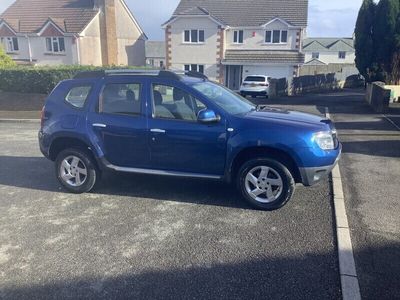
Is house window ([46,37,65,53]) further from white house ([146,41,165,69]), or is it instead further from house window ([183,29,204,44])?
white house ([146,41,165,69])

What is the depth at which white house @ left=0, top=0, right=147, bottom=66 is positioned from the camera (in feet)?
101

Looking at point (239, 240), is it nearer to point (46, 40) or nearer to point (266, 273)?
point (266, 273)

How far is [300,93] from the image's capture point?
27.5 m

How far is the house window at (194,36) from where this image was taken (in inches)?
1190

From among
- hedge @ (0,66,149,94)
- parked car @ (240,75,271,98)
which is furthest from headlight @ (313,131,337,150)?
parked car @ (240,75,271,98)

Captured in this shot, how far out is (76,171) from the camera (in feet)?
18.4

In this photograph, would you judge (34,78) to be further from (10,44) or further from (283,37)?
(283,37)

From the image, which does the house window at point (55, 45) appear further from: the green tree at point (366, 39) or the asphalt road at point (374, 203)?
the asphalt road at point (374, 203)

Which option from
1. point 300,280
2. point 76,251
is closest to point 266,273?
point 300,280

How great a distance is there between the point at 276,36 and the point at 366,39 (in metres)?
11.6

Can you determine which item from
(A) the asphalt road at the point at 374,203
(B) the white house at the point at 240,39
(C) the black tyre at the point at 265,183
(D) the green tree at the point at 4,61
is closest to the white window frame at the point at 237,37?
(B) the white house at the point at 240,39

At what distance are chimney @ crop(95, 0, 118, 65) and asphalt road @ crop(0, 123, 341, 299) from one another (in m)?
29.4

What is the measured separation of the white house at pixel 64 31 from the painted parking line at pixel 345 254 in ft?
97.3

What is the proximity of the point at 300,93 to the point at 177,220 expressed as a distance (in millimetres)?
24891
